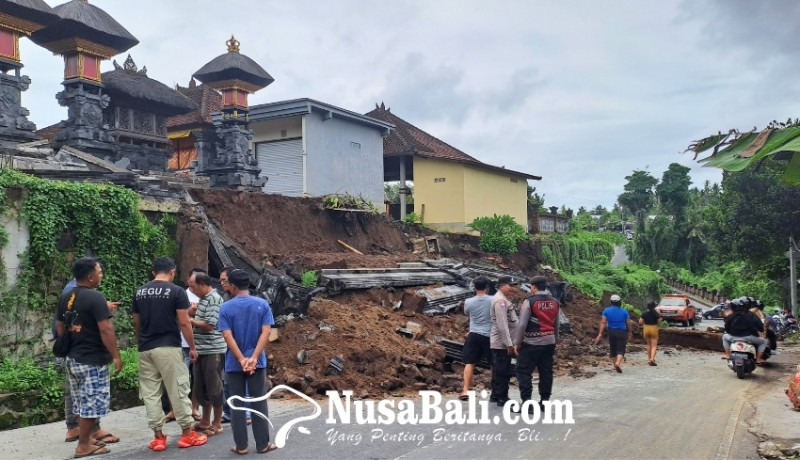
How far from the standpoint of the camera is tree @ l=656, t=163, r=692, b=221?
48.7m

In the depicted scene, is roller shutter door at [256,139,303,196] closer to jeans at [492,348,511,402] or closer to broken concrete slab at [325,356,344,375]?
broken concrete slab at [325,356,344,375]

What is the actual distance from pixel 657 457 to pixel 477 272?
12.0 meters

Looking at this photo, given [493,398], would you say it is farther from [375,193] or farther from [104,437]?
[375,193]

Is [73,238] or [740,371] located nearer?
[73,238]

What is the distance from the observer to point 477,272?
58.8ft

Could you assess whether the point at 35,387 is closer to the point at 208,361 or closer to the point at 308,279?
the point at 208,361

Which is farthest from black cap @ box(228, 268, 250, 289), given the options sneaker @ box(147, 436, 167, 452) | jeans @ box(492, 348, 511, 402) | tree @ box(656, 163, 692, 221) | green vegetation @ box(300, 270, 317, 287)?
tree @ box(656, 163, 692, 221)

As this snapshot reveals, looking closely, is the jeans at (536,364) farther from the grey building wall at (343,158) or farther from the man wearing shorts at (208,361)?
the grey building wall at (343,158)

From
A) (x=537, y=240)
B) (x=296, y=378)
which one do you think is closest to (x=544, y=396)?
(x=296, y=378)

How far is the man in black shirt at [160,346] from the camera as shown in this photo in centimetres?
598

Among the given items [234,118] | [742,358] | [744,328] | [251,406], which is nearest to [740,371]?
[742,358]

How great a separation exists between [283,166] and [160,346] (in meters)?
17.7

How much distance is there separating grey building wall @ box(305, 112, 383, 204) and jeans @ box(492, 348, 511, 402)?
50.9 feet

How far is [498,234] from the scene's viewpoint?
26.0 meters
